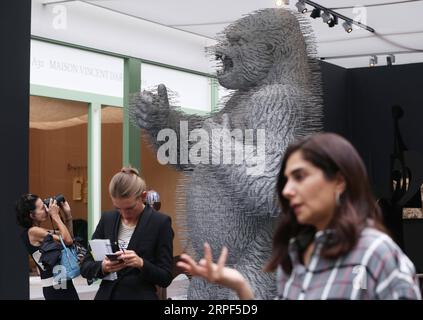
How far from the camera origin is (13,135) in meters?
4.30

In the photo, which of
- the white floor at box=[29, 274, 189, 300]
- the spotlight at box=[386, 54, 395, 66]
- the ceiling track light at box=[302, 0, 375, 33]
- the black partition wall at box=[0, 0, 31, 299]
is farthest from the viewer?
the spotlight at box=[386, 54, 395, 66]

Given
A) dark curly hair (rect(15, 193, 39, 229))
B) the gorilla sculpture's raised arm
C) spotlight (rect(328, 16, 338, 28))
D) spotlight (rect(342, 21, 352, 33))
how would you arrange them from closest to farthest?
the gorilla sculpture's raised arm, dark curly hair (rect(15, 193, 39, 229)), spotlight (rect(328, 16, 338, 28)), spotlight (rect(342, 21, 352, 33))

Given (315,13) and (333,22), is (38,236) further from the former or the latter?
(333,22)

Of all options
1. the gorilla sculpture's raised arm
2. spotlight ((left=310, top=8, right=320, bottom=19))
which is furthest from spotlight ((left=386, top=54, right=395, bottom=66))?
the gorilla sculpture's raised arm

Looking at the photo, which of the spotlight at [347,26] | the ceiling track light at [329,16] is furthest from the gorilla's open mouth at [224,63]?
the spotlight at [347,26]

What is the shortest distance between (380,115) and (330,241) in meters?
5.38

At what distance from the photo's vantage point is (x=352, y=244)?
160cm

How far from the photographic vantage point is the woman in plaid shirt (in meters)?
1.60

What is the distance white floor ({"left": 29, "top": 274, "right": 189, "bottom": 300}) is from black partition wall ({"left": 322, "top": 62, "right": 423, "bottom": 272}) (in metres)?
1.89

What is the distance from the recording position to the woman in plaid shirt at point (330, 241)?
1602 mm

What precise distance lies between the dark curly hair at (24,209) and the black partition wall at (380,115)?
312 centimetres

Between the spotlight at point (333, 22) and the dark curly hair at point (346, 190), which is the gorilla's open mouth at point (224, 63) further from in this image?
the spotlight at point (333, 22)

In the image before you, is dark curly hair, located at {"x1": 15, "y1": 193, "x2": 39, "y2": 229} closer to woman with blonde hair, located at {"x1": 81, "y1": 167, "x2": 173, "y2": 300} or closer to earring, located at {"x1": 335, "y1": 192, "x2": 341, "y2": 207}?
woman with blonde hair, located at {"x1": 81, "y1": 167, "x2": 173, "y2": 300}

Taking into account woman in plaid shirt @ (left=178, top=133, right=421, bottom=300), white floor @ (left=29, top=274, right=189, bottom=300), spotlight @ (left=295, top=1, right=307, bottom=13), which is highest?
spotlight @ (left=295, top=1, right=307, bottom=13)
